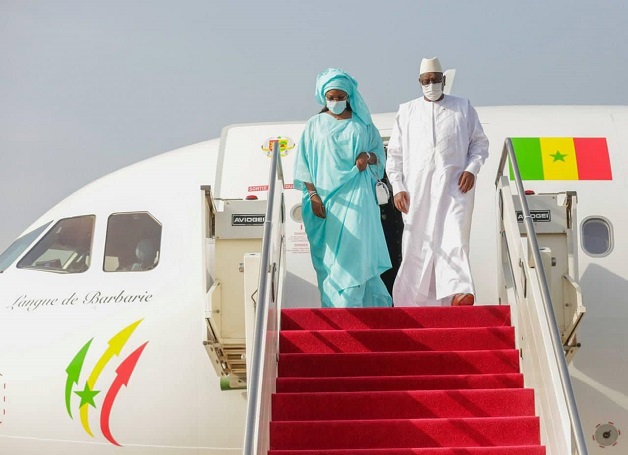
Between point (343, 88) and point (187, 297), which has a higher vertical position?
point (343, 88)

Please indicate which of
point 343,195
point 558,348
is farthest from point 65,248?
point 558,348

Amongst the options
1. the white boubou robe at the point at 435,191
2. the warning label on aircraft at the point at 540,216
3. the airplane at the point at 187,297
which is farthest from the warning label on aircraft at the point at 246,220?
the warning label on aircraft at the point at 540,216

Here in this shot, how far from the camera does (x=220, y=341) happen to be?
822 centimetres

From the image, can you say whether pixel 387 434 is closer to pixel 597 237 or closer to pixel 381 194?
pixel 381 194

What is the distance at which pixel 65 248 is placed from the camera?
9836 mm

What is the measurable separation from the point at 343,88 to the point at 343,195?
0.86 meters

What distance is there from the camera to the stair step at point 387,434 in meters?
6.45

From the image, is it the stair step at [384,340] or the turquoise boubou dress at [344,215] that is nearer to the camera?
the stair step at [384,340]

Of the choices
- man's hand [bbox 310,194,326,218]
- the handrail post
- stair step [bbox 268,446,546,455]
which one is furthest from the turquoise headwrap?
stair step [bbox 268,446,546,455]

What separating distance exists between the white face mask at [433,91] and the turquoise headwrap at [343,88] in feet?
1.63

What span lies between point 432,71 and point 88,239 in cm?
345

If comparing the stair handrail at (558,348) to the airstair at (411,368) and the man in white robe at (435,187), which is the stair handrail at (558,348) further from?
the man in white robe at (435,187)

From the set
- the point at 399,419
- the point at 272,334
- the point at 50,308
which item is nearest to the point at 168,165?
the point at 50,308

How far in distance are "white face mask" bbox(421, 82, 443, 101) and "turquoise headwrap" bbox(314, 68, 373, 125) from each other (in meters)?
0.50
